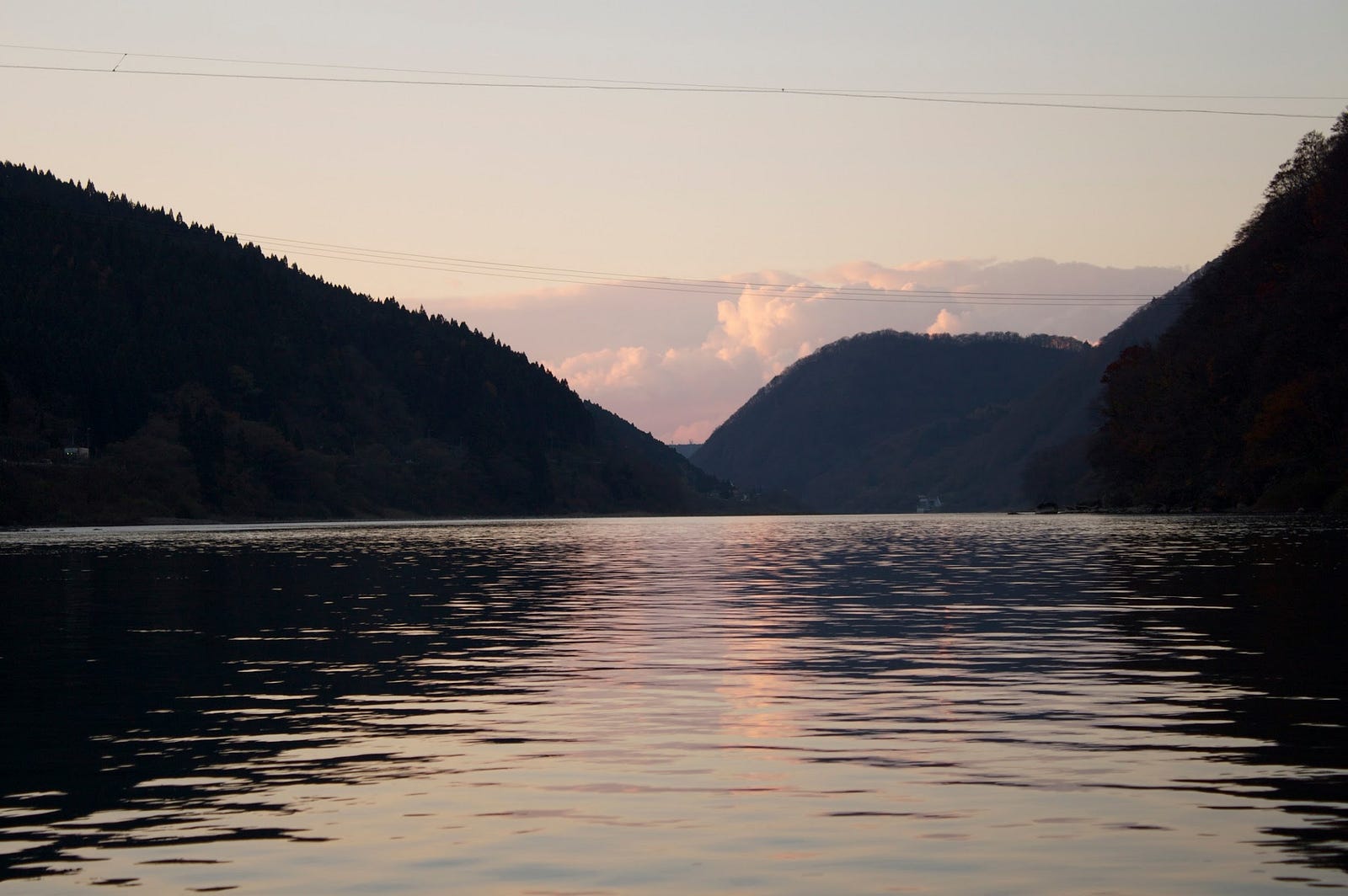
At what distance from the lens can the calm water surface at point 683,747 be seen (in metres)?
Result: 12.8

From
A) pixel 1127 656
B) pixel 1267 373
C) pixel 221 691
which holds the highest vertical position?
pixel 1267 373

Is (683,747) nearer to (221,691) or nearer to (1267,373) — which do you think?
(221,691)

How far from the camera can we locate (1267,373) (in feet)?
486

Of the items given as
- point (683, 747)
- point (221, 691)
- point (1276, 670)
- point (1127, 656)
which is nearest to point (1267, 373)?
point (1127, 656)

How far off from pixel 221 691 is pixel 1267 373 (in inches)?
5486

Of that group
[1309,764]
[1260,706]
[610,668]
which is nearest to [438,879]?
[1309,764]

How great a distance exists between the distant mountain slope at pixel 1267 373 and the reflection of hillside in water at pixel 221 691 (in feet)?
338

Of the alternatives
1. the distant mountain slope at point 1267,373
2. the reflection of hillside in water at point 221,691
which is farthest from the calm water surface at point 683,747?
the distant mountain slope at point 1267,373

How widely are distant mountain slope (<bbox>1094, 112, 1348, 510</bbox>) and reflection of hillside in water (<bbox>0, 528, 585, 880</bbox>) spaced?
103 meters

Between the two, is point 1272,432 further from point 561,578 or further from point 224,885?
point 224,885

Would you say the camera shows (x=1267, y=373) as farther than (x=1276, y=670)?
Yes

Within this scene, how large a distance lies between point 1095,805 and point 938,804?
58.5 inches

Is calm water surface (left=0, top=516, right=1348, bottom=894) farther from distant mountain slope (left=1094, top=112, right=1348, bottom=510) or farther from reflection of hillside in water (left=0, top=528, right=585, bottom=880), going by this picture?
distant mountain slope (left=1094, top=112, right=1348, bottom=510)

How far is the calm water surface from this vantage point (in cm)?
1280
